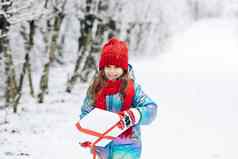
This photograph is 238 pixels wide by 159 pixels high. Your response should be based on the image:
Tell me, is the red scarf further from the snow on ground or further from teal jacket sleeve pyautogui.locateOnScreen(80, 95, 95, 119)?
the snow on ground

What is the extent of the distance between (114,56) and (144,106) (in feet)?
1.50

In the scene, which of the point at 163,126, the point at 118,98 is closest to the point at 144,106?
the point at 118,98

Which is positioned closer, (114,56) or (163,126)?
(114,56)

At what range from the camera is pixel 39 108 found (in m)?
13.4

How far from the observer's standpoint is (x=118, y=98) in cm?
478

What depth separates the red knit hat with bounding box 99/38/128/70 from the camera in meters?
4.82

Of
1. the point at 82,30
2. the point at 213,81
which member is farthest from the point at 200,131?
the point at 213,81

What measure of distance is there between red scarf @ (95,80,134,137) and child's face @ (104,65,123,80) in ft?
0.13

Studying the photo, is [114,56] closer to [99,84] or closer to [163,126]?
[99,84]

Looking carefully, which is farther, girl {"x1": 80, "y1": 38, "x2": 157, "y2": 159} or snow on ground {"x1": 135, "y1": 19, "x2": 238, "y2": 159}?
snow on ground {"x1": 135, "y1": 19, "x2": 238, "y2": 159}

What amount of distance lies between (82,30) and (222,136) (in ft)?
24.2

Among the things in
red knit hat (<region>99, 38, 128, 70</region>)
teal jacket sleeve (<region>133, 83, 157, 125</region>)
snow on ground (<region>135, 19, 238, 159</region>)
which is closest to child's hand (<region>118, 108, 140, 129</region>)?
teal jacket sleeve (<region>133, 83, 157, 125</region>)

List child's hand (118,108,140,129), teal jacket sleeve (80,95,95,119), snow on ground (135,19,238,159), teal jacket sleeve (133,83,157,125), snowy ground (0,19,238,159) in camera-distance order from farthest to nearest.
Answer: snow on ground (135,19,238,159), snowy ground (0,19,238,159), teal jacket sleeve (80,95,95,119), teal jacket sleeve (133,83,157,125), child's hand (118,108,140,129)

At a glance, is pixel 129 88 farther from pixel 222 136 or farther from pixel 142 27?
pixel 142 27
